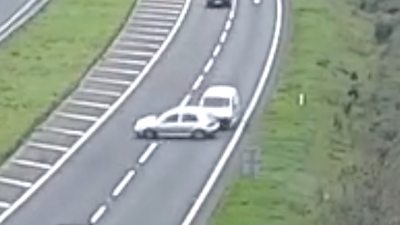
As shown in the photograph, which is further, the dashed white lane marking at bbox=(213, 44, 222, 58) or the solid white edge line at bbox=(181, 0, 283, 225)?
the dashed white lane marking at bbox=(213, 44, 222, 58)

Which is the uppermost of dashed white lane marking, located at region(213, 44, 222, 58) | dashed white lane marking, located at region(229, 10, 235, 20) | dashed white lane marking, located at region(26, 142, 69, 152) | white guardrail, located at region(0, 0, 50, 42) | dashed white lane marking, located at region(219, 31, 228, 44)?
white guardrail, located at region(0, 0, 50, 42)

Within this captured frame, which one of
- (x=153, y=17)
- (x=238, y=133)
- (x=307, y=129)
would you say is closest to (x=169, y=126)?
(x=238, y=133)

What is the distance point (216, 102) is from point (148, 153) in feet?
17.3

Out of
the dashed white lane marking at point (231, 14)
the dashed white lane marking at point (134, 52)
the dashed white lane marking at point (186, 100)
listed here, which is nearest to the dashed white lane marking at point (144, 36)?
the dashed white lane marking at point (134, 52)

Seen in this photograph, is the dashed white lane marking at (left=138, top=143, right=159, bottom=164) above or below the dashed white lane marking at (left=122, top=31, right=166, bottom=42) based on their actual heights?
below

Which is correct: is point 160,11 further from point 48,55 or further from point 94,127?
point 94,127

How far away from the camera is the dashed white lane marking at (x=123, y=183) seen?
48338 mm

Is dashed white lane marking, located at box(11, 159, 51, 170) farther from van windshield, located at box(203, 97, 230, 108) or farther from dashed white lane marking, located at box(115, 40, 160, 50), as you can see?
dashed white lane marking, located at box(115, 40, 160, 50)

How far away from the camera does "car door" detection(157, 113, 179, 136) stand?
55.2m

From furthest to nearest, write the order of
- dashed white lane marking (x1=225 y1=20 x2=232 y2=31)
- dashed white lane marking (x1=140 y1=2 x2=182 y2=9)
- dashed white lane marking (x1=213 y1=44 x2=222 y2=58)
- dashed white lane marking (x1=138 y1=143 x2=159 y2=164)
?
dashed white lane marking (x1=140 y1=2 x2=182 y2=9)
dashed white lane marking (x1=225 y1=20 x2=232 y2=31)
dashed white lane marking (x1=213 y1=44 x2=222 y2=58)
dashed white lane marking (x1=138 y1=143 x2=159 y2=164)

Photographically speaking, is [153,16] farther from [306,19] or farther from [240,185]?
[240,185]

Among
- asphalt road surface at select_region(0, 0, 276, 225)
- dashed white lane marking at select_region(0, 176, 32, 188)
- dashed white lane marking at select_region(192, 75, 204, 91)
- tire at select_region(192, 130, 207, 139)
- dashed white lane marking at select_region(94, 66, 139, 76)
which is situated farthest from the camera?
dashed white lane marking at select_region(94, 66, 139, 76)

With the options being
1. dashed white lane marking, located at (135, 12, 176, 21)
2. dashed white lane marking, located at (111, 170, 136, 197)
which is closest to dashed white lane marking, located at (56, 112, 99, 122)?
dashed white lane marking, located at (111, 170, 136, 197)

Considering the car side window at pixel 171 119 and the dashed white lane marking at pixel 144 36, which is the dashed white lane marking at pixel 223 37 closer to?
the dashed white lane marking at pixel 144 36
